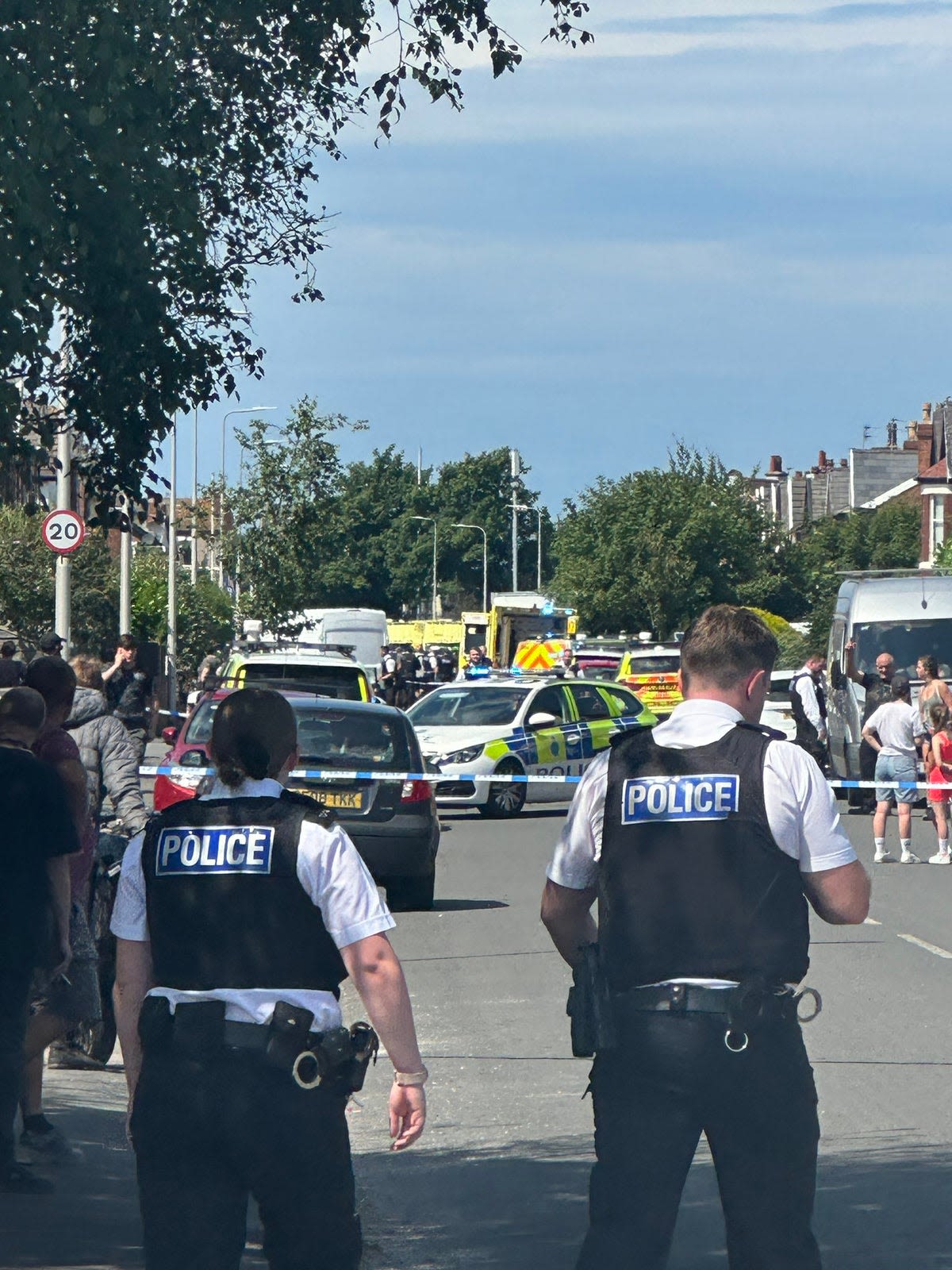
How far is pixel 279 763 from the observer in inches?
160

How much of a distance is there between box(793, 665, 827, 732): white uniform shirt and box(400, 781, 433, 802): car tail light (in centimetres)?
1277

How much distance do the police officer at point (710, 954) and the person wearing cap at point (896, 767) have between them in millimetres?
14200

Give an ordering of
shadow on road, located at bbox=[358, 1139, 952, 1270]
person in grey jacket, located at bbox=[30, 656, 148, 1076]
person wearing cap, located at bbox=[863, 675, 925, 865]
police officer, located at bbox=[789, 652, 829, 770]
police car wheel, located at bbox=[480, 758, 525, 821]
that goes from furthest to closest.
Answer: police officer, located at bbox=[789, 652, 829, 770] → police car wheel, located at bbox=[480, 758, 525, 821] → person wearing cap, located at bbox=[863, 675, 925, 865] → person in grey jacket, located at bbox=[30, 656, 148, 1076] → shadow on road, located at bbox=[358, 1139, 952, 1270]

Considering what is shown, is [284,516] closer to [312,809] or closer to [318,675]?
[318,675]

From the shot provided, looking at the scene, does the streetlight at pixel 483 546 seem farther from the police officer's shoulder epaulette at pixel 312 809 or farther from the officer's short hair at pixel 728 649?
the police officer's shoulder epaulette at pixel 312 809

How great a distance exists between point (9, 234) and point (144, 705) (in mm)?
13625

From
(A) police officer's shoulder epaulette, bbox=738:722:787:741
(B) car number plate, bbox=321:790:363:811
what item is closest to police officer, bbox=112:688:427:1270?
(A) police officer's shoulder epaulette, bbox=738:722:787:741

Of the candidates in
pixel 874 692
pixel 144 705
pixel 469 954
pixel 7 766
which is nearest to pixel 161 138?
Answer: pixel 7 766

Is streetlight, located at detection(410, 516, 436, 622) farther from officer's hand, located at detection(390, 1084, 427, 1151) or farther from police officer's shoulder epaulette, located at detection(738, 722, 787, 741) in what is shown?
officer's hand, located at detection(390, 1084, 427, 1151)

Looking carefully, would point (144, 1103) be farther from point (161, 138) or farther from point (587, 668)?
point (587, 668)

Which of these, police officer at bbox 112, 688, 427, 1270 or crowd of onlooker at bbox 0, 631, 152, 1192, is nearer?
police officer at bbox 112, 688, 427, 1270

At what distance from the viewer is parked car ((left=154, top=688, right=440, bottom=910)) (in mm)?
14000

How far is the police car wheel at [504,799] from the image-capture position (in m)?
23.2

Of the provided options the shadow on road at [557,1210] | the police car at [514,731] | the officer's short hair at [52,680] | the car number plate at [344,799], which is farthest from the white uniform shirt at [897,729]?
the officer's short hair at [52,680]
